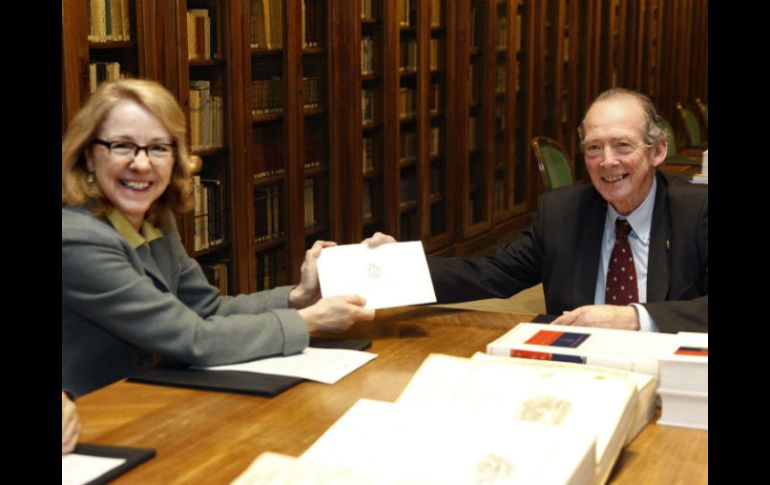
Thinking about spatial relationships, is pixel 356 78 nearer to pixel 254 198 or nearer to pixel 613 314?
pixel 254 198

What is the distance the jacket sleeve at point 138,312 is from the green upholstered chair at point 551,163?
12.3 ft

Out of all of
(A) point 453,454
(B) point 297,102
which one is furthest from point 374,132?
(A) point 453,454

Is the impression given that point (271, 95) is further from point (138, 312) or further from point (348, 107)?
point (138, 312)

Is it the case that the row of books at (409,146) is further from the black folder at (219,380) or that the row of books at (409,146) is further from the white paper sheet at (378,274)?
the black folder at (219,380)

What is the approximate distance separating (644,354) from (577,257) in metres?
1.07

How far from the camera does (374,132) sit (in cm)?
630

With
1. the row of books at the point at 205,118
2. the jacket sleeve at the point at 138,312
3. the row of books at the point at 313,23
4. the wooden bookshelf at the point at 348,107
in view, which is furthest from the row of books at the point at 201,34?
the jacket sleeve at the point at 138,312

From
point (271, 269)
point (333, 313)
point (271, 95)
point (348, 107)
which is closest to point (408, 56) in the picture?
point (348, 107)

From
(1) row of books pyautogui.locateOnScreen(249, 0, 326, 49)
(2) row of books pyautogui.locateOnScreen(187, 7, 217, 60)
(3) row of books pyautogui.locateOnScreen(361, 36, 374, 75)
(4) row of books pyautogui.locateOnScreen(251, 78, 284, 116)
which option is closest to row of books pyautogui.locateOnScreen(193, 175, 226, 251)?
(4) row of books pyautogui.locateOnScreen(251, 78, 284, 116)

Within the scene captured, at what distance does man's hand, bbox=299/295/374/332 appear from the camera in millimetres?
2395

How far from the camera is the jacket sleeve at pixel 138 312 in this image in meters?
2.10

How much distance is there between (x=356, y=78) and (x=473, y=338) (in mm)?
3679

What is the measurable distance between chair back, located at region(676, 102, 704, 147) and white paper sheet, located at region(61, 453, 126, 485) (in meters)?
8.47
